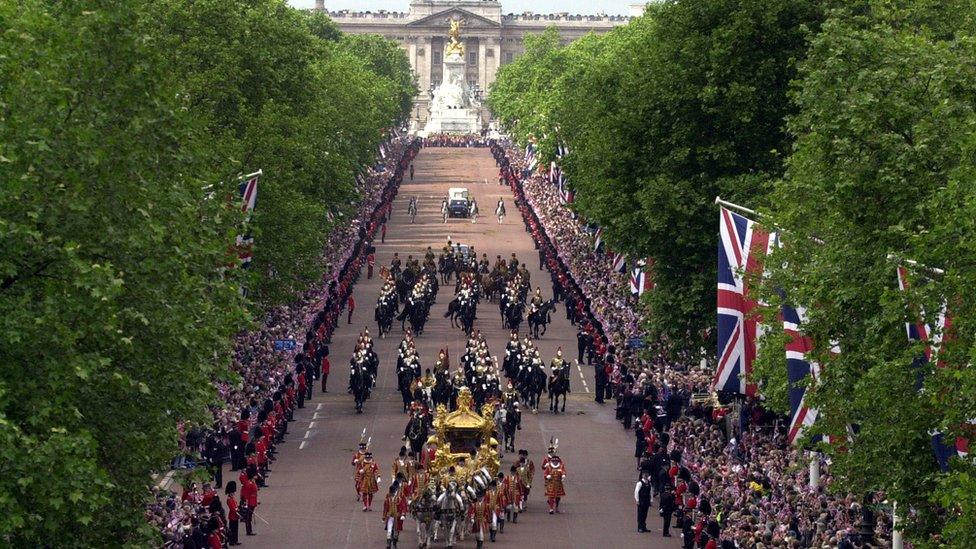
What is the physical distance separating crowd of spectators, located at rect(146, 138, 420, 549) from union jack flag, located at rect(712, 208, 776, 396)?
960cm

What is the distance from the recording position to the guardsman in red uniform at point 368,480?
4772 cm

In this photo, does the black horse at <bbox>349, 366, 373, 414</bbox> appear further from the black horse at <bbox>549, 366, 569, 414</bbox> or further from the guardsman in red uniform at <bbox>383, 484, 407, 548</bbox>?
the guardsman in red uniform at <bbox>383, 484, 407, 548</bbox>

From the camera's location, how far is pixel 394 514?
143 ft

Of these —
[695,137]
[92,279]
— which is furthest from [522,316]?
[92,279]

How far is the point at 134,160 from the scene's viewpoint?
31828 millimetres

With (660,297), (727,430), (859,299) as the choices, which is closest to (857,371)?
(859,299)

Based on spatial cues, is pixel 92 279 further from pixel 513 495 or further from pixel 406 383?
pixel 406 383

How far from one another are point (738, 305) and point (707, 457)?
433cm

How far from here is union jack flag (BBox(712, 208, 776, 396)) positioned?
1822 inches

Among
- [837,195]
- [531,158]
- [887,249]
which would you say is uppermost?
[837,195]

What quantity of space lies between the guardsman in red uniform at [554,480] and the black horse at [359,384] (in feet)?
47.9

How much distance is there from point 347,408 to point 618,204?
908cm

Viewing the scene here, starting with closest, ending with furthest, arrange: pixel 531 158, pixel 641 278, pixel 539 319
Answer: pixel 641 278 → pixel 539 319 → pixel 531 158

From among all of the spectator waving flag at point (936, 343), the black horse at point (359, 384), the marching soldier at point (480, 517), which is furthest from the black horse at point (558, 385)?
the spectator waving flag at point (936, 343)
